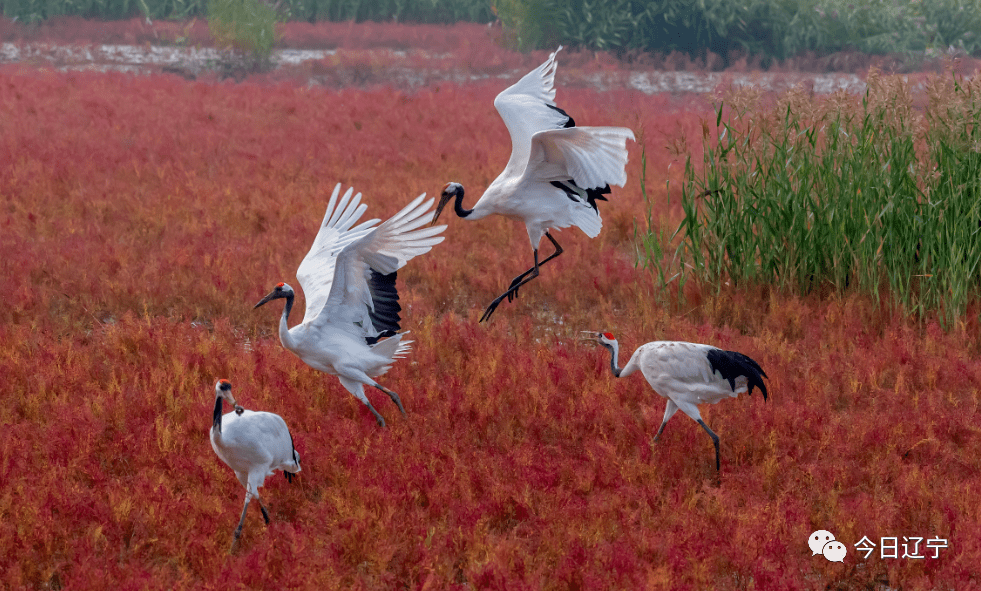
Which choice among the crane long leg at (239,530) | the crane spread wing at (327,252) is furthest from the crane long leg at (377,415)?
the crane long leg at (239,530)

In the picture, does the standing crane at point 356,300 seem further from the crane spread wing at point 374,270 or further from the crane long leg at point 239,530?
the crane long leg at point 239,530

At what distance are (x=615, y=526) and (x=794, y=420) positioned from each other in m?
1.67

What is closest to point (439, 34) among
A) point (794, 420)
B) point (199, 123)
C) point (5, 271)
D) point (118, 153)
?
point (199, 123)

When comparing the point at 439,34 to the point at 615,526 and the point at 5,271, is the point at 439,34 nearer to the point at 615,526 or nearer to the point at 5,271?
the point at 5,271

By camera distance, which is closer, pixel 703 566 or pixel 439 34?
pixel 703 566

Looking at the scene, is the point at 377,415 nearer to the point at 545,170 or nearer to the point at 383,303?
the point at 383,303

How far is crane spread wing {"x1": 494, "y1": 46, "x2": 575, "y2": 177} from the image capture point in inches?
269

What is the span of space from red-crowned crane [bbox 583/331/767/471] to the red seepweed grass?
1.38ft

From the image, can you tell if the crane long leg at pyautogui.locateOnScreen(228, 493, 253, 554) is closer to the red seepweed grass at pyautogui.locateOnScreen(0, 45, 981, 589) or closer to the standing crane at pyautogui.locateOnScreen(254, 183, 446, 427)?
Answer: the red seepweed grass at pyautogui.locateOnScreen(0, 45, 981, 589)

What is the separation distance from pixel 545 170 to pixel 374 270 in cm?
184

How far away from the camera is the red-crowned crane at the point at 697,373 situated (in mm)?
4508

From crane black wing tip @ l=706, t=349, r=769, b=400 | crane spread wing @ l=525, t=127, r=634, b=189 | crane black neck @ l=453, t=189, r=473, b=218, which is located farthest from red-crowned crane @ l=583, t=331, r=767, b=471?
crane black neck @ l=453, t=189, r=473, b=218

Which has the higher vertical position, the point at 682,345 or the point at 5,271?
the point at 682,345

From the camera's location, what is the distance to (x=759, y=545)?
392 cm
